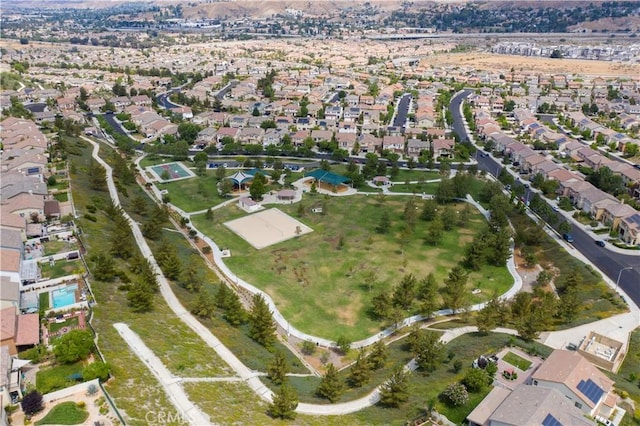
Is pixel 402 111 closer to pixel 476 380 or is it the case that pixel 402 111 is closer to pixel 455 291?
pixel 455 291

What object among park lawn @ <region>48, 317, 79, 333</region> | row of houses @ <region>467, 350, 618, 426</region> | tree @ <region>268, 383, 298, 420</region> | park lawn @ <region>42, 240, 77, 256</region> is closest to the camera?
row of houses @ <region>467, 350, 618, 426</region>

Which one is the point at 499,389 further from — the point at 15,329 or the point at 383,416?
the point at 15,329

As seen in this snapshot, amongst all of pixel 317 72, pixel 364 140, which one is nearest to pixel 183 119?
pixel 364 140

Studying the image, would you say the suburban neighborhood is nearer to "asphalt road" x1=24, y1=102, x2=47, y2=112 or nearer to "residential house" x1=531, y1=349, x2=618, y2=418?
"residential house" x1=531, y1=349, x2=618, y2=418

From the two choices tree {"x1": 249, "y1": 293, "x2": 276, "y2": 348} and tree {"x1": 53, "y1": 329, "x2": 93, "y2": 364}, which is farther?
tree {"x1": 249, "y1": 293, "x2": 276, "y2": 348}

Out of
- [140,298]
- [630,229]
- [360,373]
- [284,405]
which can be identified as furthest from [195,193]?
[630,229]

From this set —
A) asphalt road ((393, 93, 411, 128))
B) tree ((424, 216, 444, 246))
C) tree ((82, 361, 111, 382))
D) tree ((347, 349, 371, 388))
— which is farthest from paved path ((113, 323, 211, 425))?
asphalt road ((393, 93, 411, 128))

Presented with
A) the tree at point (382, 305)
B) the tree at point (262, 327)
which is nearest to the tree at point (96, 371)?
the tree at point (262, 327)
